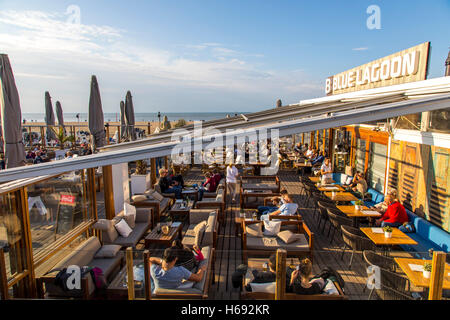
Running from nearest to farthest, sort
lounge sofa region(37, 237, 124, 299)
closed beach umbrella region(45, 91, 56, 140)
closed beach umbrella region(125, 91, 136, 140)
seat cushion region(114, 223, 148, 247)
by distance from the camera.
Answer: lounge sofa region(37, 237, 124, 299)
seat cushion region(114, 223, 148, 247)
closed beach umbrella region(125, 91, 136, 140)
closed beach umbrella region(45, 91, 56, 140)

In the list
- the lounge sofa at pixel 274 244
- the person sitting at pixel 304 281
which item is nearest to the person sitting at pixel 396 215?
the lounge sofa at pixel 274 244

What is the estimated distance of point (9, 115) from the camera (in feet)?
18.7

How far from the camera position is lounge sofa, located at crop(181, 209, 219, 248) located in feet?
18.4

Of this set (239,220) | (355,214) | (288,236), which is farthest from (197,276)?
(355,214)

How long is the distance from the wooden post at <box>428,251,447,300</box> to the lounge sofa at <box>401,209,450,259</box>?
288cm

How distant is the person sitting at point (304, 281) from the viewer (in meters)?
3.39

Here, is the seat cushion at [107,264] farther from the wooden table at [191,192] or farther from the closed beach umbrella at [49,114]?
the closed beach umbrella at [49,114]

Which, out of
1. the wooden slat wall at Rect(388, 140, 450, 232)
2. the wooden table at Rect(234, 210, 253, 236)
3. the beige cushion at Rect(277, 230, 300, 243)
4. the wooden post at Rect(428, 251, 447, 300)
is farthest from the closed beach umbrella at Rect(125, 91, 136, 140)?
the wooden post at Rect(428, 251, 447, 300)

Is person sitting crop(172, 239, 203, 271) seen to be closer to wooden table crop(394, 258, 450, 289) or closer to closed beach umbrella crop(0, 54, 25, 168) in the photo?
wooden table crop(394, 258, 450, 289)

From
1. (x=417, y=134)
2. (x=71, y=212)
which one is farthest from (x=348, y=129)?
(x=71, y=212)

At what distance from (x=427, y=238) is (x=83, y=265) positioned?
6.43 m

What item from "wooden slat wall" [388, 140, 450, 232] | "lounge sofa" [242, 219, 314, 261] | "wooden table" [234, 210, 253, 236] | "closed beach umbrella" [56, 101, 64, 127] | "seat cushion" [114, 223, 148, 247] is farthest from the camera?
"closed beach umbrella" [56, 101, 64, 127]

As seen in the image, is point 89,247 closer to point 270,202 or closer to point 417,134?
point 270,202

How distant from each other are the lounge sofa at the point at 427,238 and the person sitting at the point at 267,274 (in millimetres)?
3645
